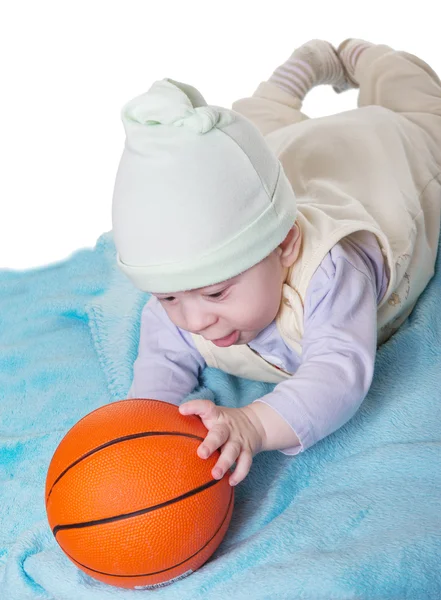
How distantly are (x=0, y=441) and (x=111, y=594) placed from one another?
0.61 meters

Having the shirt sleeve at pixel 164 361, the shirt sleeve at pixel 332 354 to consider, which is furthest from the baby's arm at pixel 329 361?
the shirt sleeve at pixel 164 361

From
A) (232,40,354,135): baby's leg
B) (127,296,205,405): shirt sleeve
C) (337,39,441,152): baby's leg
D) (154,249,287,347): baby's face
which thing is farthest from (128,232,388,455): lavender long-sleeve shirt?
(232,40,354,135): baby's leg

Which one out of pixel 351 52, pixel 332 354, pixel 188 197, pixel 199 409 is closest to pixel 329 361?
pixel 332 354

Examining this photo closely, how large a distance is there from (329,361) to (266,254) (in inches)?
10.2

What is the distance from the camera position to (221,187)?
153 cm

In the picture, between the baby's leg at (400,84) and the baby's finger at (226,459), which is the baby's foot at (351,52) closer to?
the baby's leg at (400,84)

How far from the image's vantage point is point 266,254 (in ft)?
5.33

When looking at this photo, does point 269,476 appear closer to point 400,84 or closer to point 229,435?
point 229,435

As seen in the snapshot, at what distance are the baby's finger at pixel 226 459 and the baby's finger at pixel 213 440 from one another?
0.01 m

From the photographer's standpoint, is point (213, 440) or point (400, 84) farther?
point (400, 84)

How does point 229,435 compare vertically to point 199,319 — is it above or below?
below

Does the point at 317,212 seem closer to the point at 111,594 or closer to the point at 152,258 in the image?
the point at 152,258

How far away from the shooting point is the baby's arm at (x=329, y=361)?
1630mm

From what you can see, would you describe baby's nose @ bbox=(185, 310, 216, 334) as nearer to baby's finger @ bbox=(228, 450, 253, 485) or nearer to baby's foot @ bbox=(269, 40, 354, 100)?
baby's finger @ bbox=(228, 450, 253, 485)
